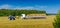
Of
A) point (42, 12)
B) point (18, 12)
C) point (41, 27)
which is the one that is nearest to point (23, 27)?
point (41, 27)

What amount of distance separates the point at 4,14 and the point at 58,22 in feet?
104

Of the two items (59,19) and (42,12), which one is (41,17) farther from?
(59,19)

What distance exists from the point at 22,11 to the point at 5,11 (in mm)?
3679

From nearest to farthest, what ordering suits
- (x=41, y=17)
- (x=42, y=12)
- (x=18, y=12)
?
(x=41, y=17)
(x=42, y=12)
(x=18, y=12)

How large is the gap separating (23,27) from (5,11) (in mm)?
24870

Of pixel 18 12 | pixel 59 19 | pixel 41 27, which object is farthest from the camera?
pixel 18 12

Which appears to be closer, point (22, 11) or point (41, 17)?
point (41, 17)

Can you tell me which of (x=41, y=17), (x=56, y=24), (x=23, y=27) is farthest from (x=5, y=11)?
(x=56, y=24)

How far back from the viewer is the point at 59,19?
1319 cm

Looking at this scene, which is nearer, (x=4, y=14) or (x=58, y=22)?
(x=58, y=22)

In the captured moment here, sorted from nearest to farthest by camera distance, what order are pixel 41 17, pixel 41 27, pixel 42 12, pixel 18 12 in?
1. pixel 41 27
2. pixel 41 17
3. pixel 42 12
4. pixel 18 12

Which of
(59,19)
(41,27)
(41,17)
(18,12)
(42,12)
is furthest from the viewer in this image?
(18,12)

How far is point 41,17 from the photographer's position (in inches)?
Result: 1372

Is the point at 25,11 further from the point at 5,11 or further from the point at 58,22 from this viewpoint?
the point at 58,22
